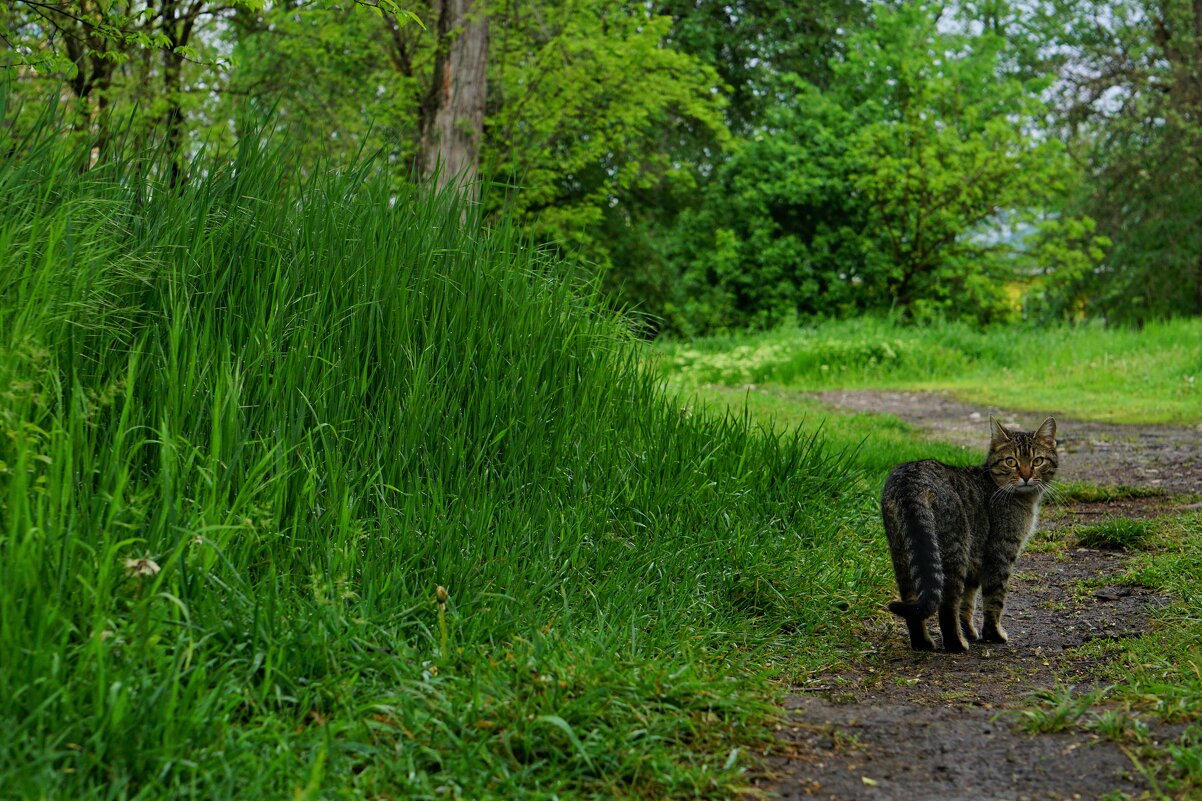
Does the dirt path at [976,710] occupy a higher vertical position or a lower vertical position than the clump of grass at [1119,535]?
lower

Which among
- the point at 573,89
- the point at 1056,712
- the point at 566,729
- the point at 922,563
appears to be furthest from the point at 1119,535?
the point at 573,89

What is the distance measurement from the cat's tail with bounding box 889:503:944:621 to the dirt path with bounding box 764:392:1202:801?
0.78 ft

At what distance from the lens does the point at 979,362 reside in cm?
1755

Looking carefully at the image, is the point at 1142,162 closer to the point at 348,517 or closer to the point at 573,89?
the point at 573,89

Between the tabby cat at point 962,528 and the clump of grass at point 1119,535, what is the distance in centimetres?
119

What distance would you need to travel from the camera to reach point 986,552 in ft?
16.2

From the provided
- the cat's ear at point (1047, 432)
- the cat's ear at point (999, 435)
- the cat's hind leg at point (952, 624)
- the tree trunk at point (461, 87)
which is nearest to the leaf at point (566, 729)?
the cat's hind leg at point (952, 624)

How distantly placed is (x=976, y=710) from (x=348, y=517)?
211 cm

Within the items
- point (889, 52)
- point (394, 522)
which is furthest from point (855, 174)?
point (394, 522)

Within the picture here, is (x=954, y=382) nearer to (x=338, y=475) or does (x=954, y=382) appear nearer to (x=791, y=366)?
(x=791, y=366)

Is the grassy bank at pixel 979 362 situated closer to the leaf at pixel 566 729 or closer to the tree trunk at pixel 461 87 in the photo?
the tree trunk at pixel 461 87

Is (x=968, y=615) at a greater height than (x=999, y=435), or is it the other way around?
(x=999, y=435)

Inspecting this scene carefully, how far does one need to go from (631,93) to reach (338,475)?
12749mm

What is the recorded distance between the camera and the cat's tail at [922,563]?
4.13m
